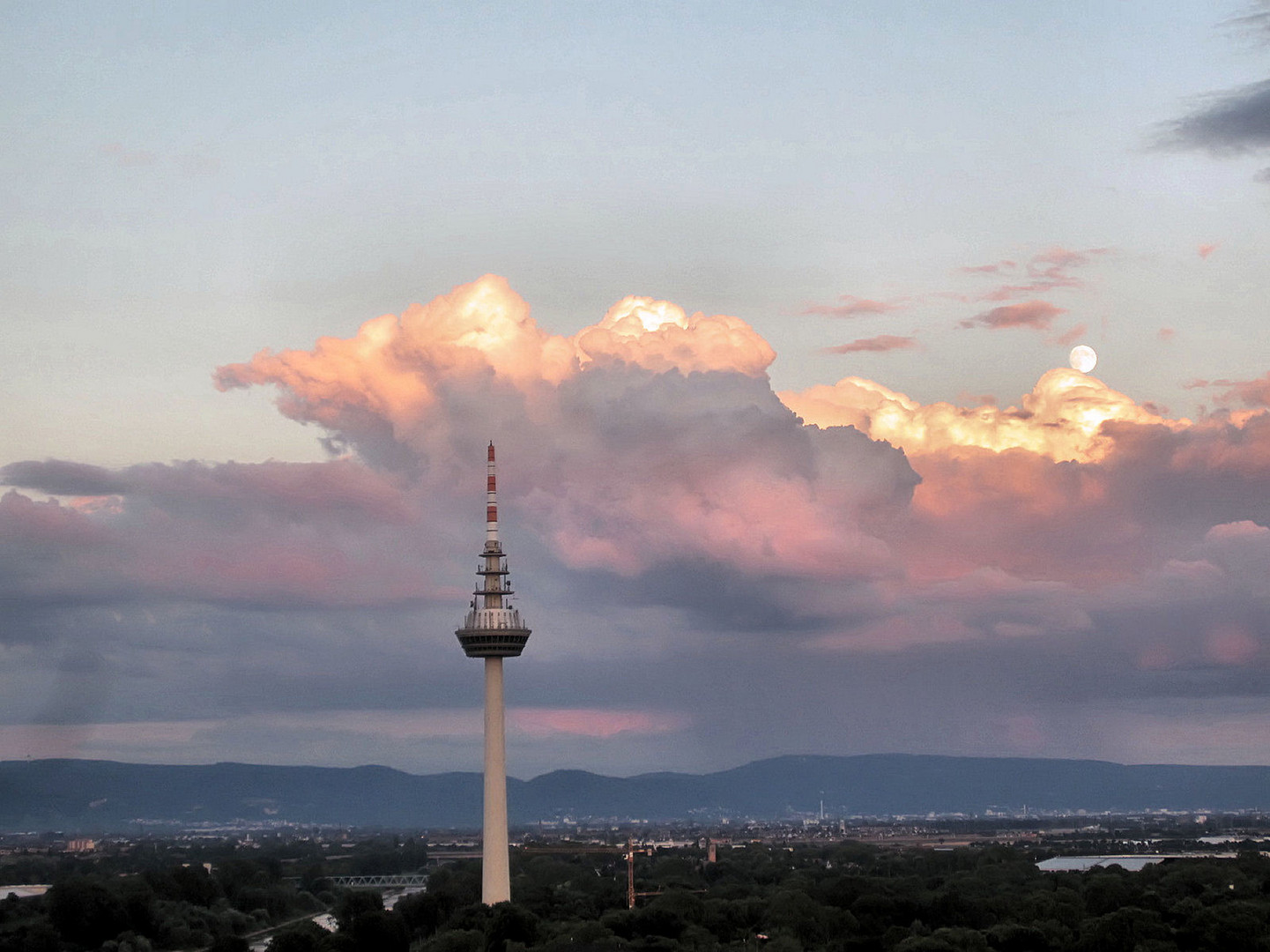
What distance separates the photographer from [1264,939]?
147000mm

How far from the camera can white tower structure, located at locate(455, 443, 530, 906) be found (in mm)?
180625

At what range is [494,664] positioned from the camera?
183625 mm

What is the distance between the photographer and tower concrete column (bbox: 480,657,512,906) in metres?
180

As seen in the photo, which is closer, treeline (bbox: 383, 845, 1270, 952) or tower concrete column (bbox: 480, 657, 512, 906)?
treeline (bbox: 383, 845, 1270, 952)

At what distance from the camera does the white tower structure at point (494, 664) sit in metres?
181

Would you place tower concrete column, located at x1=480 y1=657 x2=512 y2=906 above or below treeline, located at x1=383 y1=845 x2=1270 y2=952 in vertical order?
above

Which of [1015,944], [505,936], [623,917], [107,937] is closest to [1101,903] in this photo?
[1015,944]

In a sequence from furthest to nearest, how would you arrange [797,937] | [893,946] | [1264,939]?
[797,937], [893,946], [1264,939]

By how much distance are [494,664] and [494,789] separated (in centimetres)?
1311

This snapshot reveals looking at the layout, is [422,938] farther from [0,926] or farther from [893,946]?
[893,946]

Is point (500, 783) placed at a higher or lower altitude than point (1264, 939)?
higher

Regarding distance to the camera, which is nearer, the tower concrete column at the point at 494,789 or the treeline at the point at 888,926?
the treeline at the point at 888,926

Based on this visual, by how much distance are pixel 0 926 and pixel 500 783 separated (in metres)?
59.1

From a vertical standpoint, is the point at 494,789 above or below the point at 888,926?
above
